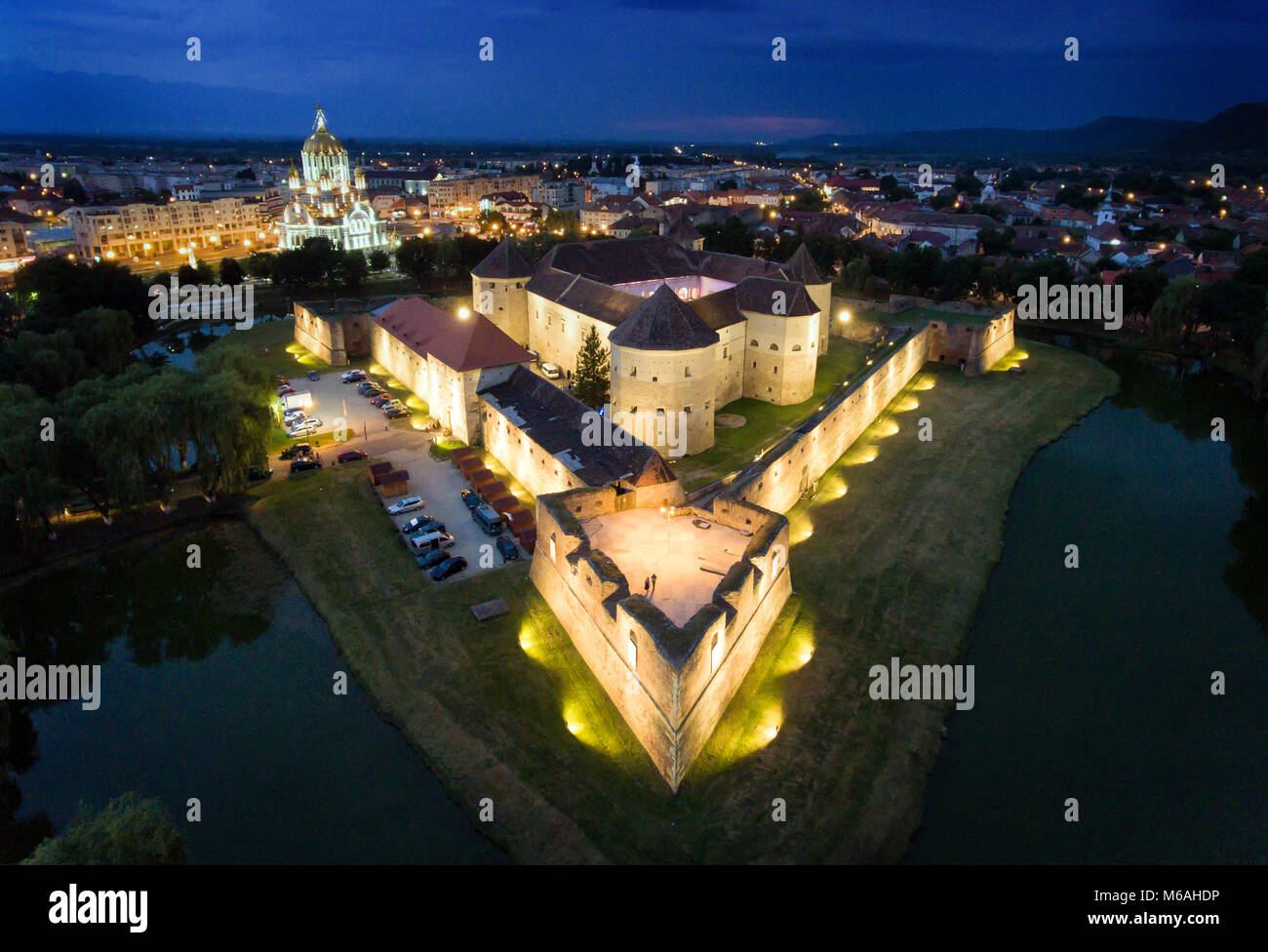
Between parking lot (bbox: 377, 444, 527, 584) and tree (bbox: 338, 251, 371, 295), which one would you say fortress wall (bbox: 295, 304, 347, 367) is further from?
tree (bbox: 338, 251, 371, 295)

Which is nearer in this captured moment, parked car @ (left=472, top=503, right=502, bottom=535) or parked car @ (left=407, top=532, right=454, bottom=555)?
parked car @ (left=407, top=532, right=454, bottom=555)

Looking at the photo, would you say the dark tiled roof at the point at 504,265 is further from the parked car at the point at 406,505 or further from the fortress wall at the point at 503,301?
the parked car at the point at 406,505

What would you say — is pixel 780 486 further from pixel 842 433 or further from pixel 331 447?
pixel 331 447

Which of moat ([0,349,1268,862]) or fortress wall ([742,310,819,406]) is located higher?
fortress wall ([742,310,819,406])

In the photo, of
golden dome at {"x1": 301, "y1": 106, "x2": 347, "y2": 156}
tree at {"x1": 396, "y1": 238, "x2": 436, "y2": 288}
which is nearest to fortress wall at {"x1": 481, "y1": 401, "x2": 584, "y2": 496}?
tree at {"x1": 396, "y1": 238, "x2": 436, "y2": 288}

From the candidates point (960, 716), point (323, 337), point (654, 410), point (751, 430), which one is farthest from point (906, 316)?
point (960, 716)

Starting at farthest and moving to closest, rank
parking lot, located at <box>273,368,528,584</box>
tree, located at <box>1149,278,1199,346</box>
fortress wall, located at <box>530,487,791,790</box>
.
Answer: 1. tree, located at <box>1149,278,1199,346</box>
2. parking lot, located at <box>273,368,528,584</box>
3. fortress wall, located at <box>530,487,791,790</box>

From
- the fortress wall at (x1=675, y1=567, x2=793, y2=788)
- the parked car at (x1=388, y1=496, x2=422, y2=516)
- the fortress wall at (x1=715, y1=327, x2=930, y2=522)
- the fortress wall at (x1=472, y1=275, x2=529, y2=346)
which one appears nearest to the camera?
the fortress wall at (x1=675, y1=567, x2=793, y2=788)
